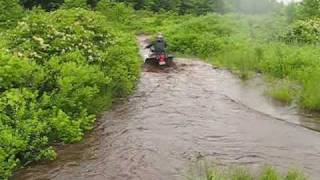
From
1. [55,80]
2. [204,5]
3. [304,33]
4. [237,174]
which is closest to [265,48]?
[304,33]

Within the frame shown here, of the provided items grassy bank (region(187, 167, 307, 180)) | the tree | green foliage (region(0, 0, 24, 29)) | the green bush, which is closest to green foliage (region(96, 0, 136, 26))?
green foliage (region(0, 0, 24, 29))

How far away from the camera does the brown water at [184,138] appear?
953cm

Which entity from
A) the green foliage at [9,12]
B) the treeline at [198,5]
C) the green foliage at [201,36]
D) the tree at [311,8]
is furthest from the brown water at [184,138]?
the treeline at [198,5]

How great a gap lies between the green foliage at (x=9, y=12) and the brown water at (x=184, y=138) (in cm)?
1638

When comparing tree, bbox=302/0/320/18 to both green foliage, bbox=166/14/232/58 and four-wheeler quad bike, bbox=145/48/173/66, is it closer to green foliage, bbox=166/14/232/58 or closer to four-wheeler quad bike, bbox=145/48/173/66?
green foliage, bbox=166/14/232/58

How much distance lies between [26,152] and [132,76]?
292 inches

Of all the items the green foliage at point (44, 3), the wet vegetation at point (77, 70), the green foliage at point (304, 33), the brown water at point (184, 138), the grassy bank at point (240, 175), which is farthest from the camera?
the green foliage at point (44, 3)

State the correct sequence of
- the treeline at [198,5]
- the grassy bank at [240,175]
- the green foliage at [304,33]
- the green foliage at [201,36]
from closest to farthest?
the grassy bank at [240,175], the green foliage at [304,33], the green foliage at [201,36], the treeline at [198,5]

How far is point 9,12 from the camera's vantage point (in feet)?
106

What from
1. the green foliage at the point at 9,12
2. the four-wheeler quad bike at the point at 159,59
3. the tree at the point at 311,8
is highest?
the green foliage at the point at 9,12

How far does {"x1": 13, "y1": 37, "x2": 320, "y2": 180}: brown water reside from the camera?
31.3 ft

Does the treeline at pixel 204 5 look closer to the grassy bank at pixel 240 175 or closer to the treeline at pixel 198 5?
the treeline at pixel 198 5

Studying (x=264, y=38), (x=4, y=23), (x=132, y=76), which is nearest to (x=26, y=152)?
(x=132, y=76)

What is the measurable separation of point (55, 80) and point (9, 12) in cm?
2222
